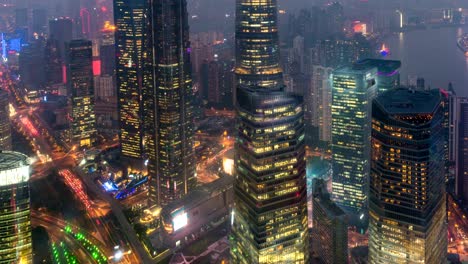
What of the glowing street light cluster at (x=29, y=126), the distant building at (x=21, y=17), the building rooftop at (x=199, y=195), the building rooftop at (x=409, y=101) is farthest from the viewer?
the distant building at (x=21, y=17)

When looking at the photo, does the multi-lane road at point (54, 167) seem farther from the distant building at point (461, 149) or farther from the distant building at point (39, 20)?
the distant building at point (461, 149)

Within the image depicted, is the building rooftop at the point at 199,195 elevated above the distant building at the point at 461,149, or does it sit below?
below

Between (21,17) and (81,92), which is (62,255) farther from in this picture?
(21,17)

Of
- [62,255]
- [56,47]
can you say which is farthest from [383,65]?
[56,47]

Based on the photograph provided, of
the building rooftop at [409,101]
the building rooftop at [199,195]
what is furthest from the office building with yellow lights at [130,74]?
the building rooftop at [409,101]

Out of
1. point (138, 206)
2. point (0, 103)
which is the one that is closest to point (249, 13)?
point (138, 206)

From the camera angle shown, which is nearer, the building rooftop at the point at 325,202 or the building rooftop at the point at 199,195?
the building rooftop at the point at 325,202

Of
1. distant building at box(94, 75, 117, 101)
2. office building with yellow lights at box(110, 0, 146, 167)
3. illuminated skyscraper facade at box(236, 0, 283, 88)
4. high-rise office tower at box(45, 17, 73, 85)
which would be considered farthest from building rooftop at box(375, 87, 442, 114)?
high-rise office tower at box(45, 17, 73, 85)
